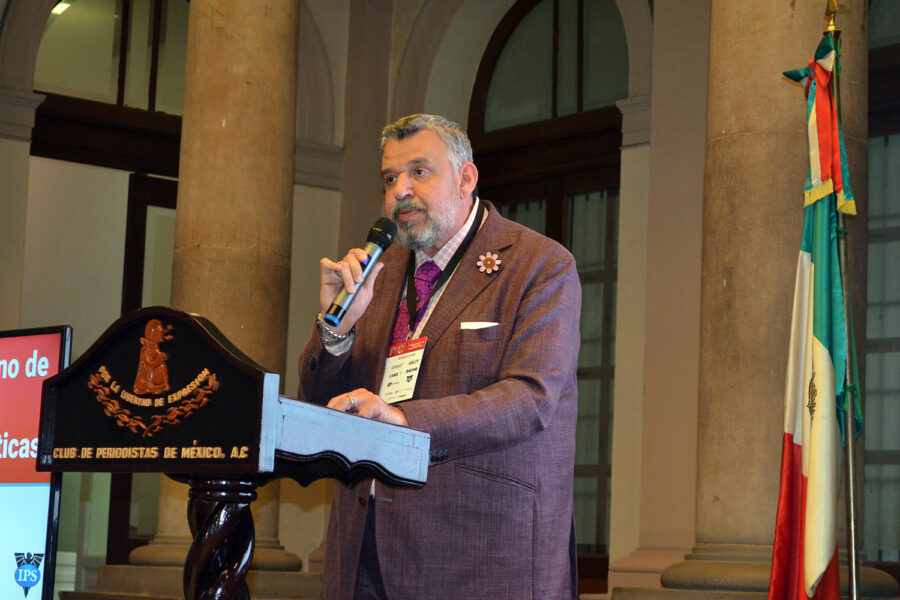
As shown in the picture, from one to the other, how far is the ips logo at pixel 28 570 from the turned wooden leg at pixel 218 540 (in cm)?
186

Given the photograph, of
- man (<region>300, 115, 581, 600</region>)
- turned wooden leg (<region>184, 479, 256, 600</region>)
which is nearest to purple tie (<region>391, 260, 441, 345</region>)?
man (<region>300, 115, 581, 600</region>)

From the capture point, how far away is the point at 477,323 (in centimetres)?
248

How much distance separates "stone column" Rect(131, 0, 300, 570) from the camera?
630 centimetres

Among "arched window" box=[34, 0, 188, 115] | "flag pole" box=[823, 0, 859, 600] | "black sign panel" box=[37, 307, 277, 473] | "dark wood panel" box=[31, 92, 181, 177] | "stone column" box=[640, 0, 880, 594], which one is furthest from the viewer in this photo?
"arched window" box=[34, 0, 188, 115]

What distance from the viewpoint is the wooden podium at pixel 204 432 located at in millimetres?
1679

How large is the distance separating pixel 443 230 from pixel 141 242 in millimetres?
6644

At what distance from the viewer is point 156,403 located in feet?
5.79

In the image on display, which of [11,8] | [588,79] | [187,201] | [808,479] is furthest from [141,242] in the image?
[808,479]

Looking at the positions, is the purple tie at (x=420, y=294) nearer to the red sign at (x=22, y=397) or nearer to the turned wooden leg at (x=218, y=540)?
the turned wooden leg at (x=218, y=540)

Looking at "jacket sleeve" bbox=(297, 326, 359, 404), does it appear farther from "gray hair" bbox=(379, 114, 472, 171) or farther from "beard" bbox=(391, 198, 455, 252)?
"gray hair" bbox=(379, 114, 472, 171)

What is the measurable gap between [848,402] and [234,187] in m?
3.46

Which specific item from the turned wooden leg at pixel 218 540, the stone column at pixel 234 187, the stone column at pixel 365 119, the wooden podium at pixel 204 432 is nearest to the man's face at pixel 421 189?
the wooden podium at pixel 204 432

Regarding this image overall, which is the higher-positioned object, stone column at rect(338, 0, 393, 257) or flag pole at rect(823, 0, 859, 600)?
stone column at rect(338, 0, 393, 257)

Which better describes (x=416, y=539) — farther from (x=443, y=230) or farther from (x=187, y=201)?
(x=187, y=201)
